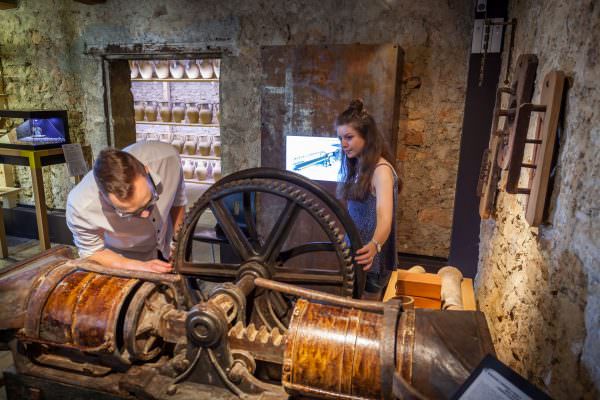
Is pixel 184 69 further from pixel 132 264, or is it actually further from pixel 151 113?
pixel 132 264

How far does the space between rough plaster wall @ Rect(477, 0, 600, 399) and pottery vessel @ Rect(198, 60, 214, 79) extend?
3733mm

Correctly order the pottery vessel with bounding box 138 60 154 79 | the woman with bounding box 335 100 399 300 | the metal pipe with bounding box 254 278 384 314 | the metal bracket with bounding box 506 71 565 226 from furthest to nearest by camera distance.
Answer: the pottery vessel with bounding box 138 60 154 79 < the woman with bounding box 335 100 399 300 < the metal bracket with bounding box 506 71 565 226 < the metal pipe with bounding box 254 278 384 314

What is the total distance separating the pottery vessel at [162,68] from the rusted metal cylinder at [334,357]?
4528mm

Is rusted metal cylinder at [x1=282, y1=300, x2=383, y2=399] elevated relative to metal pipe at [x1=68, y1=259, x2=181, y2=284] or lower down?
lower down

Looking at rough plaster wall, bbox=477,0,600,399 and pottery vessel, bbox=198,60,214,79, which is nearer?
rough plaster wall, bbox=477,0,600,399

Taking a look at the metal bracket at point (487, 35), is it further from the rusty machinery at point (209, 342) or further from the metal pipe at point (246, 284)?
the metal pipe at point (246, 284)

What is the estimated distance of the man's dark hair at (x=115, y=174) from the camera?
157 cm

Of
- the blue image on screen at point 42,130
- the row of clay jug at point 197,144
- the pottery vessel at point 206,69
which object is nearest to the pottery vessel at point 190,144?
the row of clay jug at point 197,144

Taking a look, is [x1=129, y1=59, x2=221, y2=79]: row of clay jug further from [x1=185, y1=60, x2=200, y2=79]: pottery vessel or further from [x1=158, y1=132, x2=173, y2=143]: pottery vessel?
[x1=158, y1=132, x2=173, y2=143]: pottery vessel

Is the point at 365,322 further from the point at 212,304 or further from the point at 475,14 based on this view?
the point at 475,14

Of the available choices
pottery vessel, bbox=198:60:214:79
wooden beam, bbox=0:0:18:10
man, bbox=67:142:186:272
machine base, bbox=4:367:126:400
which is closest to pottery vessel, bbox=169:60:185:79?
pottery vessel, bbox=198:60:214:79

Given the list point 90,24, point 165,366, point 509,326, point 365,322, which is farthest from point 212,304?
point 90,24

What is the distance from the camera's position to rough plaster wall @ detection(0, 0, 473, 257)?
10.4 feet

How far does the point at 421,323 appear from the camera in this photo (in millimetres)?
1086
